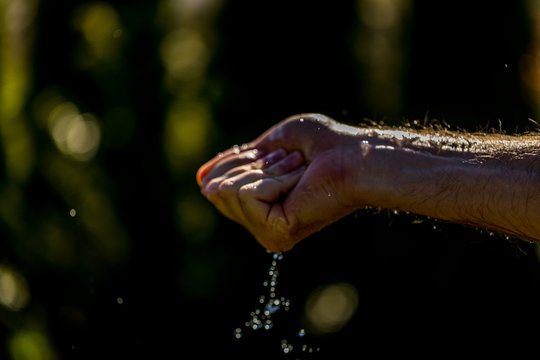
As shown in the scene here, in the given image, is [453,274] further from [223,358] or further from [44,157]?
[44,157]

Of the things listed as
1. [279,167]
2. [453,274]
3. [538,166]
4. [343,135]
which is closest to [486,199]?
[538,166]

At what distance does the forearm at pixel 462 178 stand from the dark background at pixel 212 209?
2.84 m

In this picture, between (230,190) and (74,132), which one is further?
(74,132)

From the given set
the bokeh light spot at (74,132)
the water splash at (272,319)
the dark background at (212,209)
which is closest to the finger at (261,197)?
the water splash at (272,319)

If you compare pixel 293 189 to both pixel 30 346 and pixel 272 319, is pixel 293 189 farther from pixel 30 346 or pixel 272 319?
pixel 30 346

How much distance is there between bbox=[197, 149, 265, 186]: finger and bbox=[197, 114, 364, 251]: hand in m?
0.02

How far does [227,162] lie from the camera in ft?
9.45

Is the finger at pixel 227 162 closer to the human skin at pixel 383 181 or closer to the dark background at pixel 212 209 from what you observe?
the human skin at pixel 383 181

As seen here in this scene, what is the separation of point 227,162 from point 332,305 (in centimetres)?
289

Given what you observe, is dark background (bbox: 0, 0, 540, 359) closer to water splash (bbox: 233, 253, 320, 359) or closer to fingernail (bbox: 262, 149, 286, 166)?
water splash (bbox: 233, 253, 320, 359)

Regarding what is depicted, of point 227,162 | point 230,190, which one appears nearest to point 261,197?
point 230,190

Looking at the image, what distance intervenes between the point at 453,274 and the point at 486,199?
10.4 feet

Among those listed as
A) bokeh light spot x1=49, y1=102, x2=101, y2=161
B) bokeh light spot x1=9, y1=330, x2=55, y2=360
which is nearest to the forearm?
bokeh light spot x1=49, y1=102, x2=101, y2=161

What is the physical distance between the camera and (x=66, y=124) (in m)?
6.04
